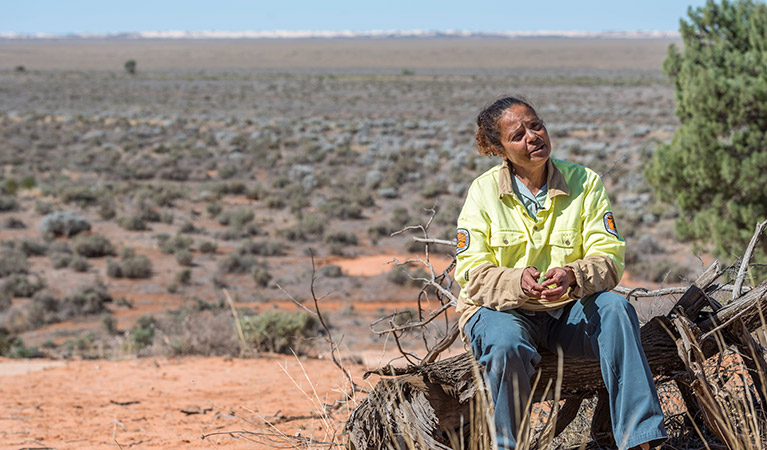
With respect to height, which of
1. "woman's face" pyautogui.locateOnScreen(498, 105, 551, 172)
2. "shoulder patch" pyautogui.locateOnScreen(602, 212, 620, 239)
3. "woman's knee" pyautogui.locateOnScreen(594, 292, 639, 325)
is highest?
"woman's face" pyautogui.locateOnScreen(498, 105, 551, 172)

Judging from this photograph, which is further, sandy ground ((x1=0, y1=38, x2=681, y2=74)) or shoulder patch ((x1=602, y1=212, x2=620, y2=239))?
sandy ground ((x1=0, y1=38, x2=681, y2=74))

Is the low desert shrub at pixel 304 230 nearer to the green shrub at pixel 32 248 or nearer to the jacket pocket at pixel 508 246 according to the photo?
the green shrub at pixel 32 248

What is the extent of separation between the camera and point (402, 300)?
463 inches

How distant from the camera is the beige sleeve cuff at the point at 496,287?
8.57 ft

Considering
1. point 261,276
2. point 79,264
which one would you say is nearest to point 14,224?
point 79,264

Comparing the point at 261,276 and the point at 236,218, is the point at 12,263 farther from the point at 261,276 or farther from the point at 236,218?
the point at 236,218

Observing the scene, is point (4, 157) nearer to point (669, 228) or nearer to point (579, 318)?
point (669, 228)

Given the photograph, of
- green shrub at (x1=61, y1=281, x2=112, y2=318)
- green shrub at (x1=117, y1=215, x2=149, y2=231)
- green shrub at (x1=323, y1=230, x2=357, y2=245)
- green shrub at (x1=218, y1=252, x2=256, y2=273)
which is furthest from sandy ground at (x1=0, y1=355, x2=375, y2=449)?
green shrub at (x1=117, y1=215, x2=149, y2=231)

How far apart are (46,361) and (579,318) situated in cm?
698

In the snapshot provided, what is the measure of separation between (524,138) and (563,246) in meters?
0.46

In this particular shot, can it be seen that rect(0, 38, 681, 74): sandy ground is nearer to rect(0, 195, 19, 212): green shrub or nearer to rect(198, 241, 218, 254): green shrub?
rect(0, 195, 19, 212): green shrub

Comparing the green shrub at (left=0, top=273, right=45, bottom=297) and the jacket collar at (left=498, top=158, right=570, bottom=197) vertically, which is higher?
the jacket collar at (left=498, top=158, right=570, bottom=197)

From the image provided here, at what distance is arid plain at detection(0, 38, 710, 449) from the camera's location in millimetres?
5547

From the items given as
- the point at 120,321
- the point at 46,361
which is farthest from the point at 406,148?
the point at 46,361
